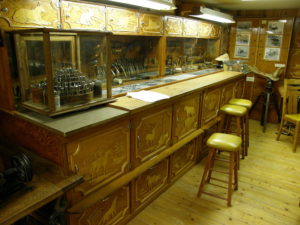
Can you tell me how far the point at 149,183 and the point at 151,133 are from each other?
549 mm

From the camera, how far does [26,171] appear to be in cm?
134

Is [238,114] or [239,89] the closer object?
[238,114]

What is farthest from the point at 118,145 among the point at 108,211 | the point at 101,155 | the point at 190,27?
the point at 190,27

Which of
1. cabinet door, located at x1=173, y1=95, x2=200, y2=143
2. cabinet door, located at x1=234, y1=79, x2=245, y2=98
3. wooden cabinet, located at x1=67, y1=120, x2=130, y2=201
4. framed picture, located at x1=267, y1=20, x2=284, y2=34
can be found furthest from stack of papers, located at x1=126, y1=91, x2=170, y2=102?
framed picture, located at x1=267, y1=20, x2=284, y2=34

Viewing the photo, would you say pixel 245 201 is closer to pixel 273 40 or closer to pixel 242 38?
pixel 273 40

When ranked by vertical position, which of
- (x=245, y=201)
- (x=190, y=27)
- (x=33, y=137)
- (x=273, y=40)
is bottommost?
(x=245, y=201)

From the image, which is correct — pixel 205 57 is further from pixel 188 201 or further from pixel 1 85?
pixel 1 85

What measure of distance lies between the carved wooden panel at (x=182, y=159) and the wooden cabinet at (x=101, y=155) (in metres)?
0.91

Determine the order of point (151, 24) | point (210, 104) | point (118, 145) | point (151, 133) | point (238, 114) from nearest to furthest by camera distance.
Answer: point (118, 145) < point (151, 133) < point (151, 24) < point (238, 114) < point (210, 104)

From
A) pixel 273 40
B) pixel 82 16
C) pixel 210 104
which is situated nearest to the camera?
pixel 82 16

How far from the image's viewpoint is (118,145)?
1913 mm

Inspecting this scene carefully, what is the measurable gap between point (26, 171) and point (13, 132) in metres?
0.69

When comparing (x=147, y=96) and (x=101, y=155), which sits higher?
(x=147, y=96)

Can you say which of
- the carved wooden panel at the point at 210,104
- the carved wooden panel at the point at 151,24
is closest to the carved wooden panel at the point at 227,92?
the carved wooden panel at the point at 210,104
